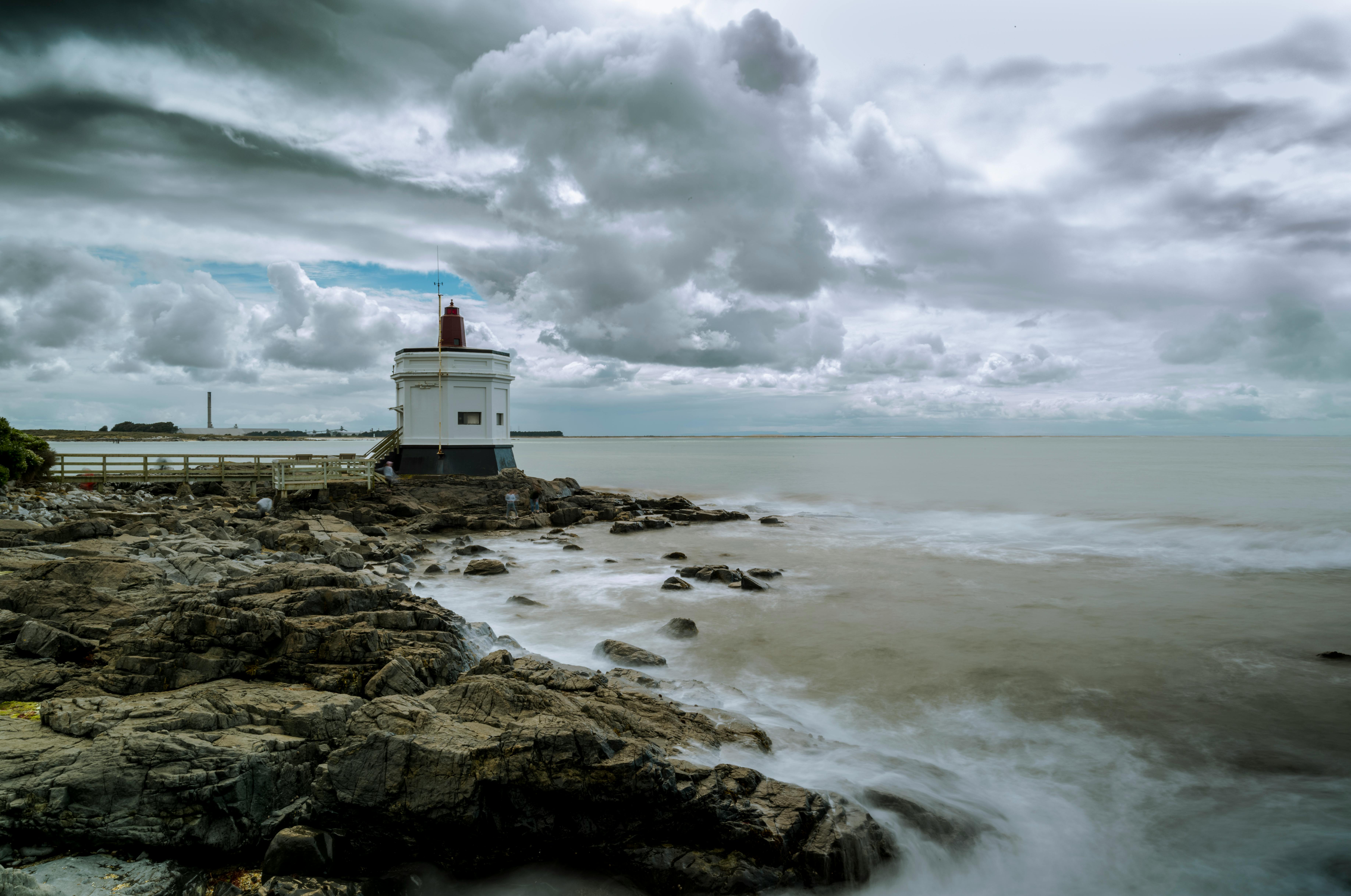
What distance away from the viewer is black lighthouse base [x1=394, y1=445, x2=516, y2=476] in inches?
1048

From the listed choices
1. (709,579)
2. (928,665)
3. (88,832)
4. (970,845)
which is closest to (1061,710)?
Answer: (928,665)

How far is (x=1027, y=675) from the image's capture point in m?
9.99

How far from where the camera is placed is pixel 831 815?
540cm

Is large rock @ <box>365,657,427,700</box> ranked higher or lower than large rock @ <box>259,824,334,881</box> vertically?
higher

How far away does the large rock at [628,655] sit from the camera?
9773 millimetres

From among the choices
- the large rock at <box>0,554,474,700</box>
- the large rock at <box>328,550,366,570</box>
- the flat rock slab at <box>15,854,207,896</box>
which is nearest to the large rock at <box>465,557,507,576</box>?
the large rock at <box>328,550,366,570</box>

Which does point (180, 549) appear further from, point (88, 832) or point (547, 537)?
point (547, 537)

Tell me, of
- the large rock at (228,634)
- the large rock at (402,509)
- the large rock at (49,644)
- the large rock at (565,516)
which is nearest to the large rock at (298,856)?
the large rock at (228,634)

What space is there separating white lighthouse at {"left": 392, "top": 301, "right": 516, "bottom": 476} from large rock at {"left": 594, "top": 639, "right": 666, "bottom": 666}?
1845 centimetres

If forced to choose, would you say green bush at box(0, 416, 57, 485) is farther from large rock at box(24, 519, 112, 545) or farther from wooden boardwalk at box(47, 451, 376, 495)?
large rock at box(24, 519, 112, 545)

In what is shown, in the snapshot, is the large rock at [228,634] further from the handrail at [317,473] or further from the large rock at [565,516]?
the large rock at [565,516]

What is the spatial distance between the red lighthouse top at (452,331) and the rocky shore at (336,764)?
2002 centimetres

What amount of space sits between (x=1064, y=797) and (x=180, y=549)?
12530 millimetres

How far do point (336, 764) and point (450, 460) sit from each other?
75.6 feet
